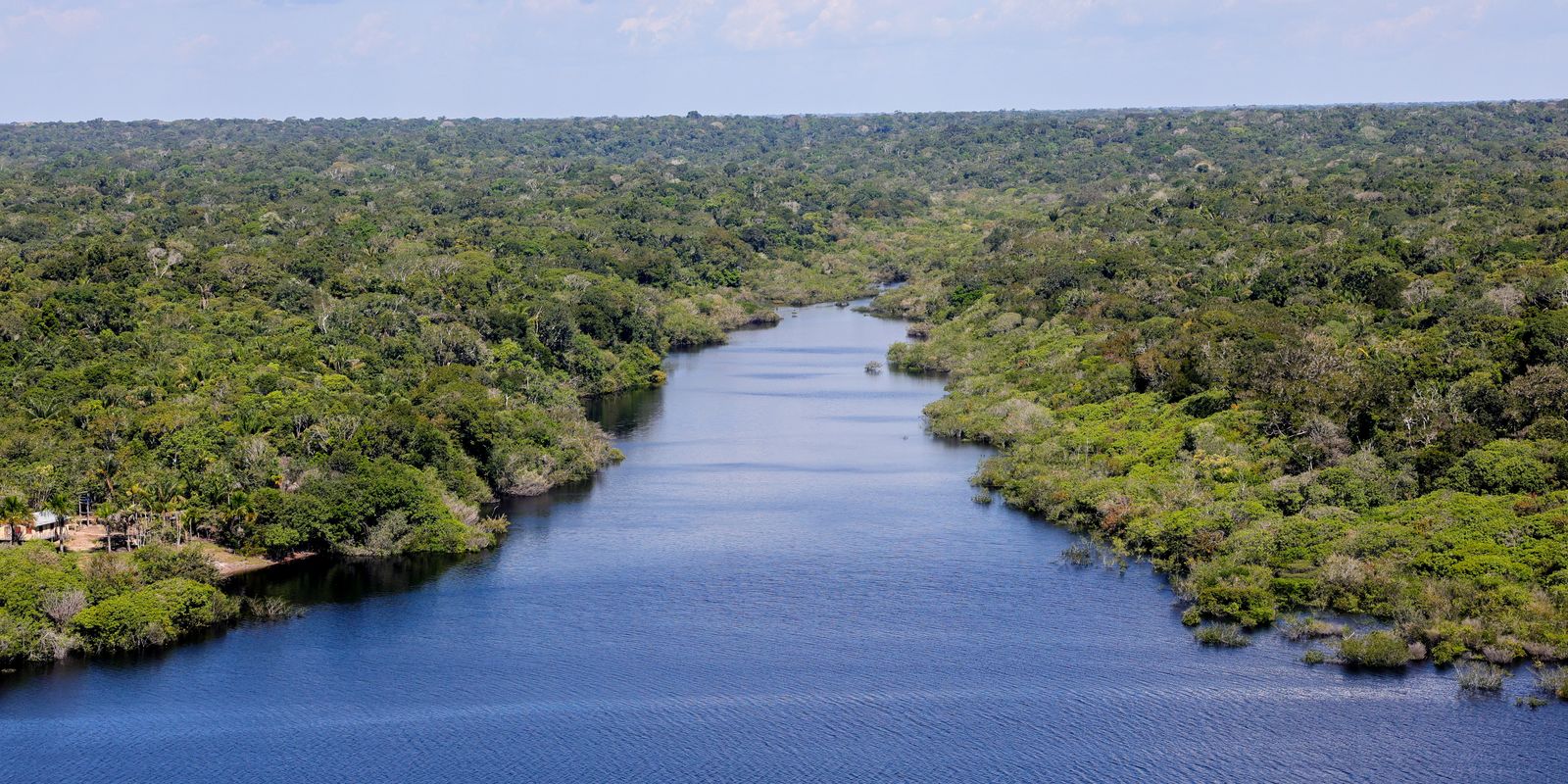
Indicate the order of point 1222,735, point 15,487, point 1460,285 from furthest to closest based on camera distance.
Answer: point 1460,285
point 15,487
point 1222,735

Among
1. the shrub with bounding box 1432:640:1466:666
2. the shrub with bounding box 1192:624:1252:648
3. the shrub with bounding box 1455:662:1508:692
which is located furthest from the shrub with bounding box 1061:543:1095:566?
the shrub with bounding box 1455:662:1508:692

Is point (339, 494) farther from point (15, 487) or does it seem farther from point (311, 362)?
point (311, 362)

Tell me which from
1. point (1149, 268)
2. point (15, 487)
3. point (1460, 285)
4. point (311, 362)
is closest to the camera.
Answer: point (15, 487)

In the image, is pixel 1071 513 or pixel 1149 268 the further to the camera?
pixel 1149 268

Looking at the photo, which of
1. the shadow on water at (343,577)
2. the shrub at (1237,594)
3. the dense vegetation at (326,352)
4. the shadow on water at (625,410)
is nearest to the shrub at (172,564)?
the shadow on water at (343,577)

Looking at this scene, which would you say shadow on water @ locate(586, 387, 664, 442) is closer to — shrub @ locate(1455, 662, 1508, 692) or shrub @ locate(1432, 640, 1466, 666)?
shrub @ locate(1432, 640, 1466, 666)

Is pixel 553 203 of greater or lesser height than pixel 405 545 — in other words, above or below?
above

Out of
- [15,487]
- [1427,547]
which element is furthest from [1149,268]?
[15,487]

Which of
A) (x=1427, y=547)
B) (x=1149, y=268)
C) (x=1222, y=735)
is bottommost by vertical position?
(x=1222, y=735)
